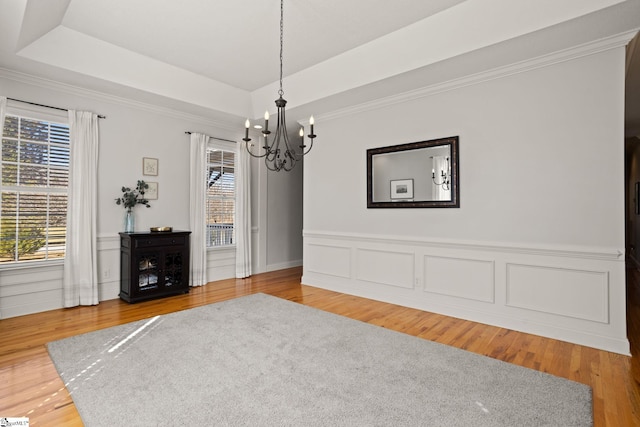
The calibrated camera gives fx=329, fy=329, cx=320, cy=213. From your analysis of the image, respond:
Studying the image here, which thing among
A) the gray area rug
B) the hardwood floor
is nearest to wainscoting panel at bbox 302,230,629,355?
the hardwood floor

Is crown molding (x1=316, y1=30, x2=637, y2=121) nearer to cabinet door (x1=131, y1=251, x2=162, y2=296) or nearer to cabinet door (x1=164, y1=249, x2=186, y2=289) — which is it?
cabinet door (x1=164, y1=249, x2=186, y2=289)

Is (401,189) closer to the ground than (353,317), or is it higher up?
higher up

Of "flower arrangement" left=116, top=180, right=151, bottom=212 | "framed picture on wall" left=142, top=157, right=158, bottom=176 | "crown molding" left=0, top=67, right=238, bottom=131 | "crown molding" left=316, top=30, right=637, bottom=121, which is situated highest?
"crown molding" left=0, top=67, right=238, bottom=131

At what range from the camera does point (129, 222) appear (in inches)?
180

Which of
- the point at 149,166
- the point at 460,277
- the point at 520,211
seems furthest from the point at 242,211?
the point at 520,211

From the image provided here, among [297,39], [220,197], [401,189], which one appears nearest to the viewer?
[297,39]

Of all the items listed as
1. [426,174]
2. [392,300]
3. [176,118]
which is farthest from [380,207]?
[176,118]

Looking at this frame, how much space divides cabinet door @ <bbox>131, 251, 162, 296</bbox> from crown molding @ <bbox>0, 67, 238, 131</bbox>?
2123 mm

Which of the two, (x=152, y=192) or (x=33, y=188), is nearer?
(x=33, y=188)

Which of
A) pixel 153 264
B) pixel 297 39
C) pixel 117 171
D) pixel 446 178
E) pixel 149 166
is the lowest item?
pixel 153 264

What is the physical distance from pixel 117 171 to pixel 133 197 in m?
0.41

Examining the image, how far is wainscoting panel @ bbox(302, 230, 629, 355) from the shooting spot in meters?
3.00

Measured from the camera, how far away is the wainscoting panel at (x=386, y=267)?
434cm

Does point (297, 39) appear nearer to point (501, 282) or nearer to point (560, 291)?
point (501, 282)
